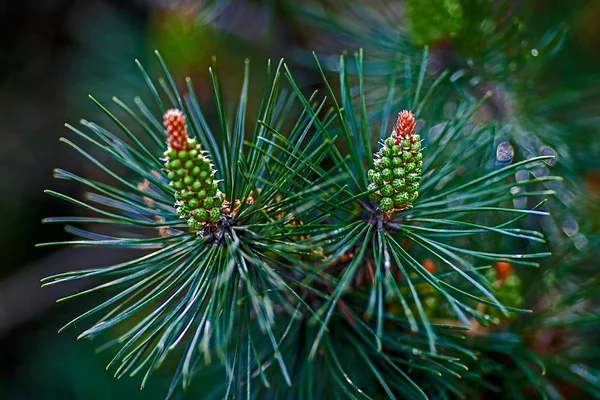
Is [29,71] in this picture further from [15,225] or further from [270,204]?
[270,204]

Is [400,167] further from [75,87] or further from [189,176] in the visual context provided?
[75,87]

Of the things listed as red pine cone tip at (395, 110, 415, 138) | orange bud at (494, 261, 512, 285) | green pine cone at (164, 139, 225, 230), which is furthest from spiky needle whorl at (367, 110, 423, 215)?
orange bud at (494, 261, 512, 285)


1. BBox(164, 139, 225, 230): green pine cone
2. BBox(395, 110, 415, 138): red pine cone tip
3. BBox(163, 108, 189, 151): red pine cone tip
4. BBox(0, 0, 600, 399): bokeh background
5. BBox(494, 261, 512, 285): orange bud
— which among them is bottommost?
BBox(494, 261, 512, 285): orange bud

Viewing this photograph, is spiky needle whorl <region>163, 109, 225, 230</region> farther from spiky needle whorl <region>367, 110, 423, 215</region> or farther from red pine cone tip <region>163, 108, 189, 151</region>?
spiky needle whorl <region>367, 110, 423, 215</region>

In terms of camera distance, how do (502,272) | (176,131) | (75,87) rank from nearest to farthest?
(176,131)
(502,272)
(75,87)

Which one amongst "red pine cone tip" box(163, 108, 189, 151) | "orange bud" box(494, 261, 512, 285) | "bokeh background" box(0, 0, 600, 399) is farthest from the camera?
"bokeh background" box(0, 0, 600, 399)

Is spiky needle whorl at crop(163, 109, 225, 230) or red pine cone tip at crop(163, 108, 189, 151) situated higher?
red pine cone tip at crop(163, 108, 189, 151)

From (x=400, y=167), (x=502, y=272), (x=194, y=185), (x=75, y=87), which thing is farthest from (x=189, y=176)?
(x=75, y=87)
